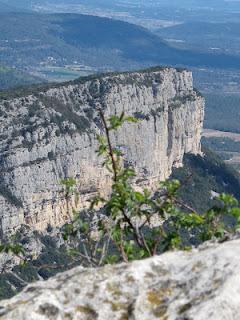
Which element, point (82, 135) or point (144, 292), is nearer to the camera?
point (144, 292)

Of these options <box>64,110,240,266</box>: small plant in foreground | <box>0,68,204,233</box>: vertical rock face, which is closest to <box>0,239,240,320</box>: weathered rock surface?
<box>64,110,240,266</box>: small plant in foreground

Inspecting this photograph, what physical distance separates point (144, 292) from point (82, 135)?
229 ft

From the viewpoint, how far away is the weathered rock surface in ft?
28.1

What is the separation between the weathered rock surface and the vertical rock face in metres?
58.1

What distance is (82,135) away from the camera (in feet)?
258

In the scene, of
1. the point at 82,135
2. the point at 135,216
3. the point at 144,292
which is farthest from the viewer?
the point at 82,135

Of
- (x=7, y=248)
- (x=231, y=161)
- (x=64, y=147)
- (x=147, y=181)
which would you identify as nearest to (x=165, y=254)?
(x=7, y=248)

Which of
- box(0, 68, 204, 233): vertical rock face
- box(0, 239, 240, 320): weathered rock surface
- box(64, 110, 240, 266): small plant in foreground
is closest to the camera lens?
box(0, 239, 240, 320): weathered rock surface

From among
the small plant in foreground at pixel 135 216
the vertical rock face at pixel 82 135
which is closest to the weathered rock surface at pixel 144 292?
the small plant in foreground at pixel 135 216

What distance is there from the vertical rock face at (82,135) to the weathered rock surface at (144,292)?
58.1 metres

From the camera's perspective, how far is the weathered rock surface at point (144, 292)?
338 inches

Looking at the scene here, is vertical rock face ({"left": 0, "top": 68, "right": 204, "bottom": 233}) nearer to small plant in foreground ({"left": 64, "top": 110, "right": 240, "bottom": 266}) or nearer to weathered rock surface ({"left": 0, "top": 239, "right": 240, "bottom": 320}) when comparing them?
small plant in foreground ({"left": 64, "top": 110, "right": 240, "bottom": 266})

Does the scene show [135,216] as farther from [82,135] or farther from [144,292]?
[82,135]

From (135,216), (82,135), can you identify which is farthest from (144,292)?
(82,135)
